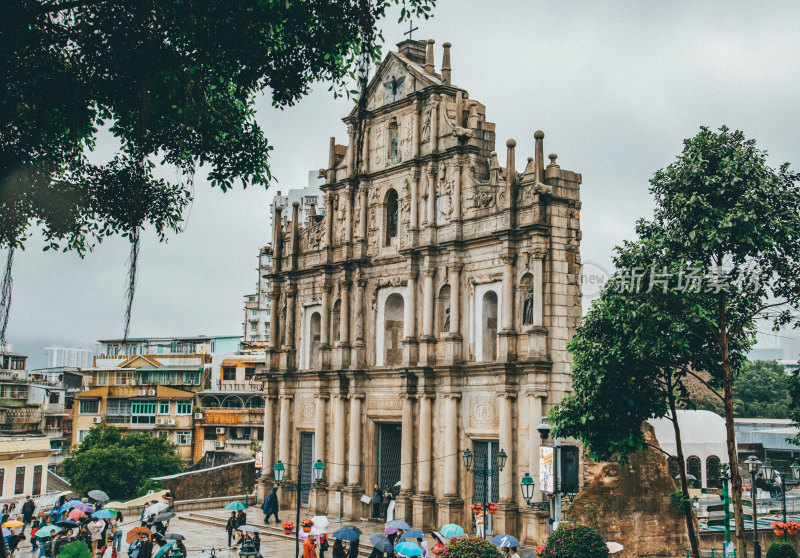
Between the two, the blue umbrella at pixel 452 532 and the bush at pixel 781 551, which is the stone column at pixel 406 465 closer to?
the blue umbrella at pixel 452 532

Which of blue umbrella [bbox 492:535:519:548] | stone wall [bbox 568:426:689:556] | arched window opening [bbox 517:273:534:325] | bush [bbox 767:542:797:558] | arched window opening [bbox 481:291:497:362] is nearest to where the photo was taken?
blue umbrella [bbox 492:535:519:548]

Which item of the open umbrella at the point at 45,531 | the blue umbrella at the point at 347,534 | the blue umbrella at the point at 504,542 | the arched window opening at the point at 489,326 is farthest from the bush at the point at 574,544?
the open umbrella at the point at 45,531

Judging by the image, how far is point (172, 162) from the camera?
10.9 metres

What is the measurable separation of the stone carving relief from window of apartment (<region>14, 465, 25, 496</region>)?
94.7 feet

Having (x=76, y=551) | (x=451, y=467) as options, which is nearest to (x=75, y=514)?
(x=76, y=551)

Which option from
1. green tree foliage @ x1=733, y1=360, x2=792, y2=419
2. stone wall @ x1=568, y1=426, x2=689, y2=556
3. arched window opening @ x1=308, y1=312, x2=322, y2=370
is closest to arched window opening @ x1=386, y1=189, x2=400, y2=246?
arched window opening @ x1=308, y1=312, x2=322, y2=370

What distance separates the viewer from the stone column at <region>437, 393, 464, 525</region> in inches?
1172

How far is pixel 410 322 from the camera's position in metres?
32.5

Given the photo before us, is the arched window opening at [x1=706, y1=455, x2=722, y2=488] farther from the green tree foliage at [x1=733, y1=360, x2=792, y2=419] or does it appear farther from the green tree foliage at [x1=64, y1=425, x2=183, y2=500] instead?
the green tree foliage at [x1=64, y1=425, x2=183, y2=500]

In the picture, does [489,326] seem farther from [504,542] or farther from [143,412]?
[143,412]

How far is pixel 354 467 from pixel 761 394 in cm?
5162

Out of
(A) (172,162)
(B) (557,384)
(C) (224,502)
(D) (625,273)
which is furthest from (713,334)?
(C) (224,502)

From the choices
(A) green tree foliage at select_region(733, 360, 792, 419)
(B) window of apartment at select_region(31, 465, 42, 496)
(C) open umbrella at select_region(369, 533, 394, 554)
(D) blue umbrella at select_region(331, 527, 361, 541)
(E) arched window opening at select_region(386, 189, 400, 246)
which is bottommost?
(B) window of apartment at select_region(31, 465, 42, 496)

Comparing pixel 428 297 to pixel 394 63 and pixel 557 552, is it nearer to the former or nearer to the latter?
pixel 394 63
